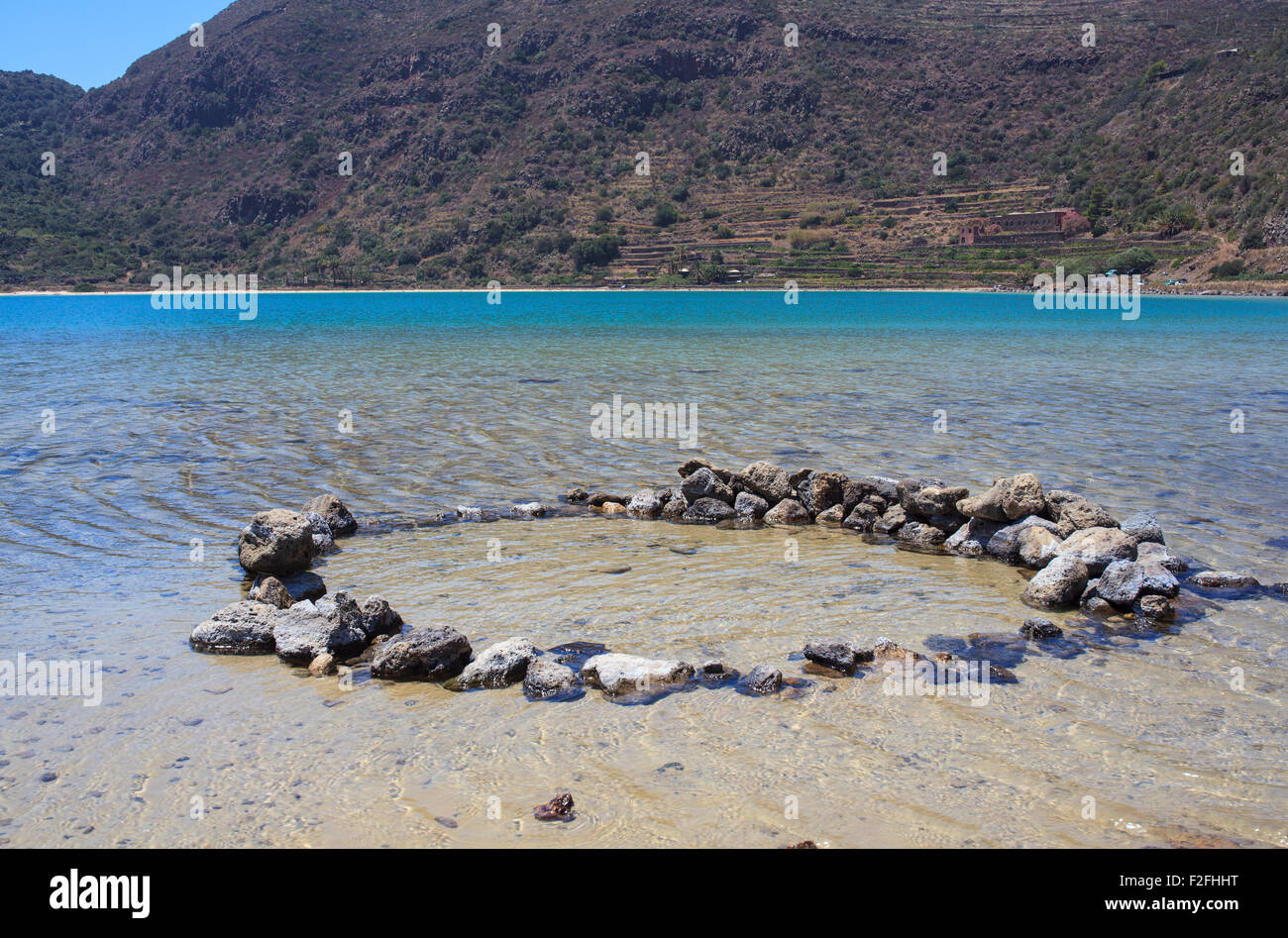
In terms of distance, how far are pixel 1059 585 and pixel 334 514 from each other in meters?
6.33

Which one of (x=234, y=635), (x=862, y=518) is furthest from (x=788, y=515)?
(x=234, y=635)

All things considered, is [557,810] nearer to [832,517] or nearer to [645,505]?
[645,505]

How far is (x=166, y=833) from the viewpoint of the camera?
391 centimetres

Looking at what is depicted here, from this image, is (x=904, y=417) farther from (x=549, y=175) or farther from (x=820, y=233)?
(x=549, y=175)

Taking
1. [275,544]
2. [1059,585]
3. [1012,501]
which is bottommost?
[1059,585]

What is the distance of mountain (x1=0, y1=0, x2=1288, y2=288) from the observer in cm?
7900

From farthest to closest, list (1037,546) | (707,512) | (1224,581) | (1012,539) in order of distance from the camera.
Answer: (707,512) < (1012,539) < (1037,546) < (1224,581)

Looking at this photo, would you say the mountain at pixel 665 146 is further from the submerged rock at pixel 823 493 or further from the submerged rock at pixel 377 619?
the submerged rock at pixel 377 619

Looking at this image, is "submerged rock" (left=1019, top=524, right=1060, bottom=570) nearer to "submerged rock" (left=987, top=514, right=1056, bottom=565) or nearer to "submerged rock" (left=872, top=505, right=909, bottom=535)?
"submerged rock" (left=987, top=514, right=1056, bottom=565)

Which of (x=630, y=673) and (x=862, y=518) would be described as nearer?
(x=630, y=673)

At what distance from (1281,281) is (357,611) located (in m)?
70.5

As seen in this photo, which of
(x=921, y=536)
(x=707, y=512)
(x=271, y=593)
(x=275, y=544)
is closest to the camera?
(x=271, y=593)

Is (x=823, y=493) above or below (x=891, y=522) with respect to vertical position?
above

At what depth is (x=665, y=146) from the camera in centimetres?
11350
